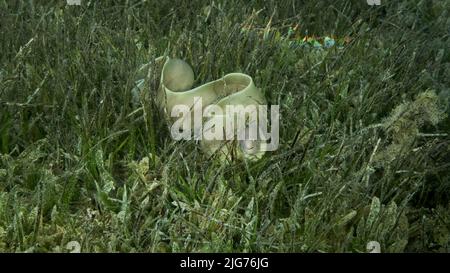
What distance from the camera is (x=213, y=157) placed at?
2.89 meters

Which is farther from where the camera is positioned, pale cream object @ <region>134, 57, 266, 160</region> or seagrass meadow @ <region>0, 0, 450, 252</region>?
pale cream object @ <region>134, 57, 266, 160</region>

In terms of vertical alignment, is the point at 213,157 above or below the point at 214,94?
below

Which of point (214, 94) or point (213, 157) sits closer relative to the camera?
point (213, 157)

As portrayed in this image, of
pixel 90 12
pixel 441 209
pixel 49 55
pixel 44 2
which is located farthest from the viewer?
pixel 44 2

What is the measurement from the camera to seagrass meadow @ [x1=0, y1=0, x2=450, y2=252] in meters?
2.65

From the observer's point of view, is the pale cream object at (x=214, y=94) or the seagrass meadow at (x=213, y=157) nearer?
the seagrass meadow at (x=213, y=157)

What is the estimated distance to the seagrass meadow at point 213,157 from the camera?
2.65 m

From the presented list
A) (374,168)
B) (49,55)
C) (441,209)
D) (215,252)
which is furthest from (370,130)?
(49,55)

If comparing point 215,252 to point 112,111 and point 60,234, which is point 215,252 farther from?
point 112,111

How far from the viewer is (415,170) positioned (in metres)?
2.91

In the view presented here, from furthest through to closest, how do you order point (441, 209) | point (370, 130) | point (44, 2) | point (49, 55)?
1. point (44, 2)
2. point (49, 55)
3. point (370, 130)
4. point (441, 209)

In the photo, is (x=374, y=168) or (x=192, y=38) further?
(x=192, y=38)
